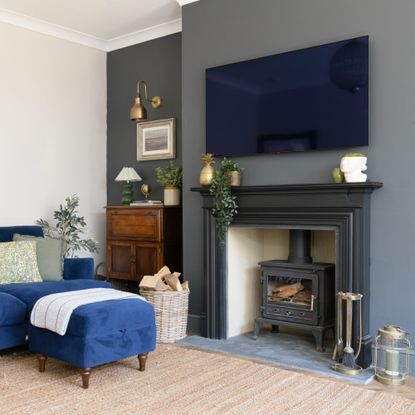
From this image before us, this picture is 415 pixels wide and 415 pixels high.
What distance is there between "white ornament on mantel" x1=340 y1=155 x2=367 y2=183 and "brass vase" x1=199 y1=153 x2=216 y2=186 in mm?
1088

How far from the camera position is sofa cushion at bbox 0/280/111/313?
3.62 meters

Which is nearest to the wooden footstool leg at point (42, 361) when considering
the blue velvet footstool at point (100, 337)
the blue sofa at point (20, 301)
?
the blue velvet footstool at point (100, 337)

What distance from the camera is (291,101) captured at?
380cm

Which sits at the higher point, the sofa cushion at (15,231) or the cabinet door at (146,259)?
the sofa cushion at (15,231)

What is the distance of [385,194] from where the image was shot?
3.41 meters

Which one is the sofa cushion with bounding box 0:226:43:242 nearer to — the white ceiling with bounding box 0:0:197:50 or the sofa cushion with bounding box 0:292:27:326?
the sofa cushion with bounding box 0:292:27:326

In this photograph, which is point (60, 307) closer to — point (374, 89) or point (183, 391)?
point (183, 391)

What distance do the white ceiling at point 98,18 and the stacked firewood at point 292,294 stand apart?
2.41m

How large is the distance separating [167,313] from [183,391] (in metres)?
1.12

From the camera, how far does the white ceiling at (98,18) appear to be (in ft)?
15.2

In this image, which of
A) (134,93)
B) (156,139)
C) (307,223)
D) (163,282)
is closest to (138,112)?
(156,139)

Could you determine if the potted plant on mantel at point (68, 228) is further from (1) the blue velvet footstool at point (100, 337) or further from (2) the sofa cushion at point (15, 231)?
(1) the blue velvet footstool at point (100, 337)

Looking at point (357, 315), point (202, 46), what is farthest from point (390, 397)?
point (202, 46)

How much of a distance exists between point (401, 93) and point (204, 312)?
2197mm
